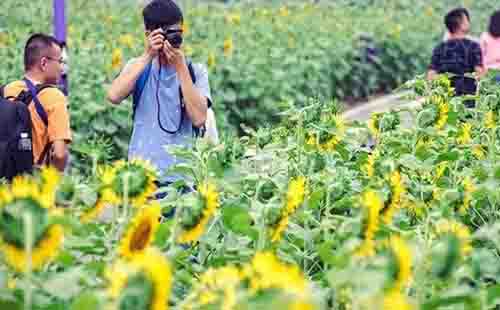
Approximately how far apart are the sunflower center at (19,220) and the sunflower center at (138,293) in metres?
→ 0.23

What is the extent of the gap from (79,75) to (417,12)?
34.4 ft

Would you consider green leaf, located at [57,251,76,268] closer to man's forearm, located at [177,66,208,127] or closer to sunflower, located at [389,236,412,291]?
sunflower, located at [389,236,412,291]

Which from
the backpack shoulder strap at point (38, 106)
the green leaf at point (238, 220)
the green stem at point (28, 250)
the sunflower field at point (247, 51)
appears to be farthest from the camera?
the sunflower field at point (247, 51)

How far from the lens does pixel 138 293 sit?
1.67 metres

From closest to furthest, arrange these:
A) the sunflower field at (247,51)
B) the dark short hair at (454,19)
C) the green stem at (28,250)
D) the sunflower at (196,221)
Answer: the green stem at (28,250) → the sunflower at (196,221) → the dark short hair at (454,19) → the sunflower field at (247,51)

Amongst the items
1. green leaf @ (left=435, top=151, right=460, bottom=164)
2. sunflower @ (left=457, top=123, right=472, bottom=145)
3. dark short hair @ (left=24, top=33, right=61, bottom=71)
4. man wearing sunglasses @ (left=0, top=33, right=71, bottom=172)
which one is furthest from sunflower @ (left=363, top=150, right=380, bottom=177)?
dark short hair @ (left=24, top=33, right=61, bottom=71)

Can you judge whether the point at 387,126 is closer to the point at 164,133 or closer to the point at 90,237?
the point at 164,133

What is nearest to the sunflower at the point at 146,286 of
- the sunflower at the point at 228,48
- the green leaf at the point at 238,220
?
the green leaf at the point at 238,220

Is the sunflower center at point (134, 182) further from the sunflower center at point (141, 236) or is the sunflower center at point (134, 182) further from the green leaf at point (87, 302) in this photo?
the green leaf at point (87, 302)

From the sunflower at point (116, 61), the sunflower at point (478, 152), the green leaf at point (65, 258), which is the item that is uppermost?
the green leaf at point (65, 258)

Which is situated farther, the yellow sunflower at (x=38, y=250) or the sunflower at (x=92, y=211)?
the sunflower at (x=92, y=211)

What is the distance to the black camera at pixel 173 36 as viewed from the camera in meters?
4.60

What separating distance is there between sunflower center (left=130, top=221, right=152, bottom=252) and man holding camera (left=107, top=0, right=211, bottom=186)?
7.99 ft

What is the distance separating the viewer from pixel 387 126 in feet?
13.1
